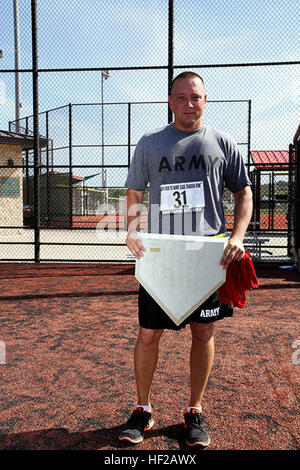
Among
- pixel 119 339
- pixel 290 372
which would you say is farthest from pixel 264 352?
pixel 119 339

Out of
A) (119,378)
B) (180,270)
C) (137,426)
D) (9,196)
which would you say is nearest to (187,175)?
(180,270)

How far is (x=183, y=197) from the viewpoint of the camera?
1.98 m

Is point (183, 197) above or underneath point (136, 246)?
above

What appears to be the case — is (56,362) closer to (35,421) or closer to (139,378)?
(35,421)

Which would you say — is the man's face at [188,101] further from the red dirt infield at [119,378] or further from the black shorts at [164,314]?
the red dirt infield at [119,378]

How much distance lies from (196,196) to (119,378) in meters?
1.53

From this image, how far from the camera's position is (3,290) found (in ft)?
18.4

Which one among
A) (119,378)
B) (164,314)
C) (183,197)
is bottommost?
(119,378)

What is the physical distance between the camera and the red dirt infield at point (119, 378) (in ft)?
6.77

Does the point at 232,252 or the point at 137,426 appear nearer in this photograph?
the point at 232,252

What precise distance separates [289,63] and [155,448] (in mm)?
6756

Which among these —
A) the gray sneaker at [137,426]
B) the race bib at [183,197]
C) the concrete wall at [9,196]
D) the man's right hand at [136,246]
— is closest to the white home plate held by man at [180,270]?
the man's right hand at [136,246]

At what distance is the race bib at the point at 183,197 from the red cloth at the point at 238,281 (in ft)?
1.16

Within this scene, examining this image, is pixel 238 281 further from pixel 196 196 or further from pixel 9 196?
pixel 9 196
